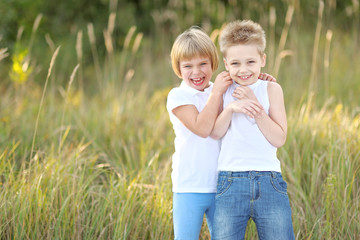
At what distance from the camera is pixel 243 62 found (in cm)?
212

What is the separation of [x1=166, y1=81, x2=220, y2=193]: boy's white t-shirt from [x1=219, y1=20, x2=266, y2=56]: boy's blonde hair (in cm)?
31

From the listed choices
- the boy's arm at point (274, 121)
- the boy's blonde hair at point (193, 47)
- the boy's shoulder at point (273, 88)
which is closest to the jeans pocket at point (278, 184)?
the boy's arm at point (274, 121)

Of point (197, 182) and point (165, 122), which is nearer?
point (197, 182)

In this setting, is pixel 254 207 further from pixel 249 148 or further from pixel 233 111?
pixel 233 111

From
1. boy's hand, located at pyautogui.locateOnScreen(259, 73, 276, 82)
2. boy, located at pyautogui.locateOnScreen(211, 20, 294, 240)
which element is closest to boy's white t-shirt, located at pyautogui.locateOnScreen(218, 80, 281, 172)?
boy, located at pyautogui.locateOnScreen(211, 20, 294, 240)

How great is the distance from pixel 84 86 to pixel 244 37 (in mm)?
5977

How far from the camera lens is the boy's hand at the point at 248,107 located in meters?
2.06

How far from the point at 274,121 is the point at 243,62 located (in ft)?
1.02

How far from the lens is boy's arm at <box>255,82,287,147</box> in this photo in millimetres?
2092

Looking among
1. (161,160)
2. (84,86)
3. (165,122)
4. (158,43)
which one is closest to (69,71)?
(84,86)

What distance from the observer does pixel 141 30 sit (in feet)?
28.6

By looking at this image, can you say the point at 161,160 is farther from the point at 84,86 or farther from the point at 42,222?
the point at 84,86

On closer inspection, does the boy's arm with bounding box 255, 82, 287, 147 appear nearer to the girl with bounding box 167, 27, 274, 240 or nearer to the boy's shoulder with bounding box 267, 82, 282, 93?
the boy's shoulder with bounding box 267, 82, 282, 93

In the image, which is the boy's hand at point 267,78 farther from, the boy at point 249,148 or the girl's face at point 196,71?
the girl's face at point 196,71
